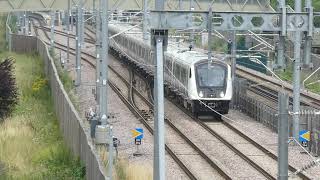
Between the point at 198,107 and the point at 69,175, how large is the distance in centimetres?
1142

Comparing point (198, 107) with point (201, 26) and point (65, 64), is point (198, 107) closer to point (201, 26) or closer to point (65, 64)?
point (201, 26)

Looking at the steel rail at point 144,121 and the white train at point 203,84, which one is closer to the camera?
the steel rail at point 144,121

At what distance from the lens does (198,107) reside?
3169 centimetres

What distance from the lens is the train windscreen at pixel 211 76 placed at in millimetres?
31625

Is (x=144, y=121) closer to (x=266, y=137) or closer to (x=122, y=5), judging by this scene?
(x=266, y=137)

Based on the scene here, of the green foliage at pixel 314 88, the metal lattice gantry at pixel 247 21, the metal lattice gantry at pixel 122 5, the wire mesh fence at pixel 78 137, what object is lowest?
the green foliage at pixel 314 88

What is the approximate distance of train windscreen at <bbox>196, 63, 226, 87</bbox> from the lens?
31.6 metres

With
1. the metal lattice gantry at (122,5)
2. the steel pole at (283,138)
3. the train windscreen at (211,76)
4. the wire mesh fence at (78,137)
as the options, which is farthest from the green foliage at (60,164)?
the metal lattice gantry at (122,5)

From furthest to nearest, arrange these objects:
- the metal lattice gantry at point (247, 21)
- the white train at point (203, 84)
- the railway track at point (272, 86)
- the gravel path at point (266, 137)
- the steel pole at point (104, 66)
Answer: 1. the railway track at point (272, 86)
2. the white train at point (203, 84)
3. the gravel path at point (266, 137)
4. the steel pole at point (104, 66)
5. the metal lattice gantry at point (247, 21)

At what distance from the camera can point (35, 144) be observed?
26.9 m

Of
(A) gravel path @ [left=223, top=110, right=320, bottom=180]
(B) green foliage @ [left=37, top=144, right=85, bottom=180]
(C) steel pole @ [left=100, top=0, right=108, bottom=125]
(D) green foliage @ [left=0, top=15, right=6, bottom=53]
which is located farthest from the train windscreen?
(D) green foliage @ [left=0, top=15, right=6, bottom=53]

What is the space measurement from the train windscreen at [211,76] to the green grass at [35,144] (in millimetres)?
6112

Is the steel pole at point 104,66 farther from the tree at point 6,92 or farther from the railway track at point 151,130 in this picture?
the tree at point 6,92

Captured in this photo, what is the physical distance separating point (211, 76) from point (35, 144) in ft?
27.4
